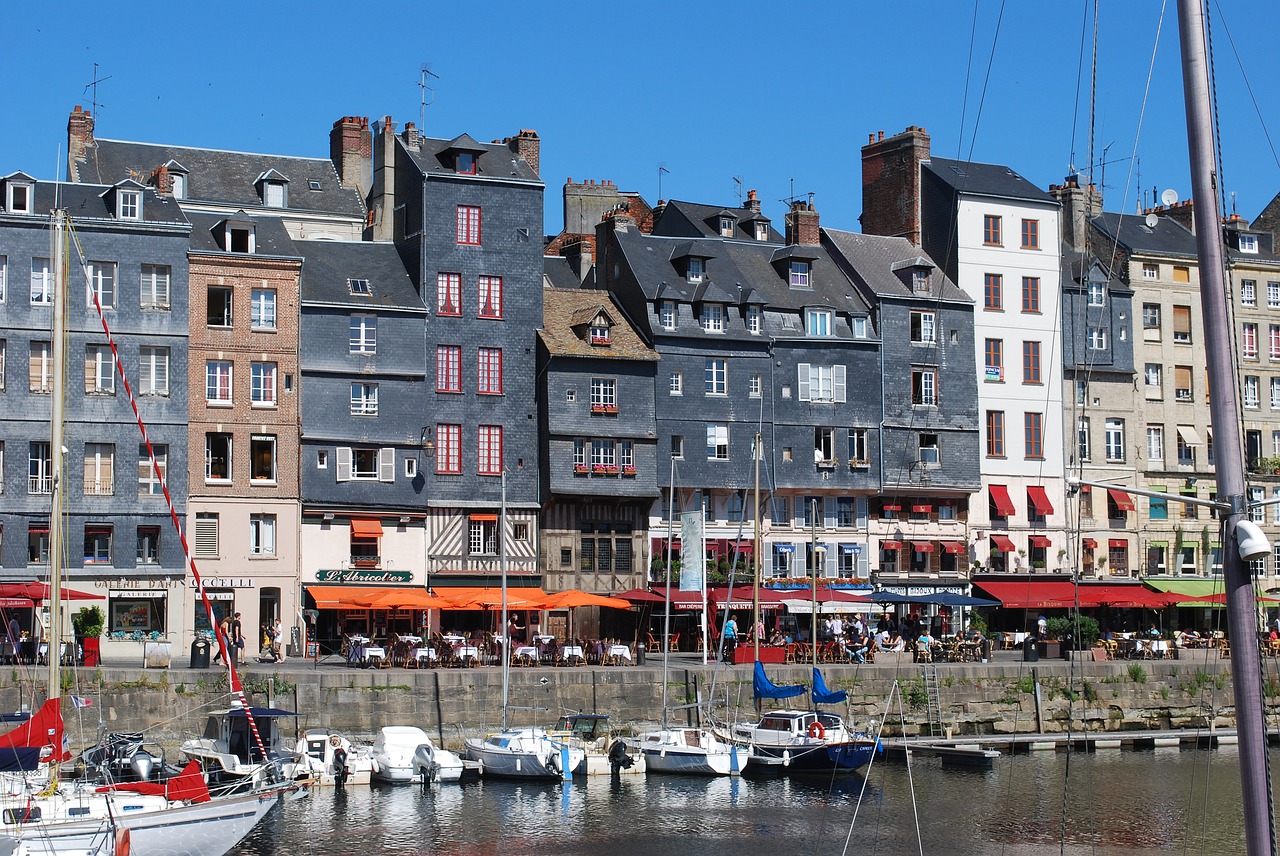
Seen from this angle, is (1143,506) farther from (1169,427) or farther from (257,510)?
(257,510)

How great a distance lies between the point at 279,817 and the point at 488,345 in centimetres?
2542

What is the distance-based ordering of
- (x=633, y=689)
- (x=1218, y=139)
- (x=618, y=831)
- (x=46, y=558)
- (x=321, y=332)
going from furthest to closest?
(x=321, y=332)
(x=46, y=558)
(x=633, y=689)
(x=618, y=831)
(x=1218, y=139)

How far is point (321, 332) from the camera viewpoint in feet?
188

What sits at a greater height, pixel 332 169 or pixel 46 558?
pixel 332 169

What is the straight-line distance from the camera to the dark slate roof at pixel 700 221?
69.2m

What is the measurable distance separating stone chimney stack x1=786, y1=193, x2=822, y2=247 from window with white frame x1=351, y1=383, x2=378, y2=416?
2018 cm

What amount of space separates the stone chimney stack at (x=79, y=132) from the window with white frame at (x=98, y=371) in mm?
12819

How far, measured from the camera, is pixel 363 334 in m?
57.8

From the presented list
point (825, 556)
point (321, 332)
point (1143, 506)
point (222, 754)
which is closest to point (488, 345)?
point (321, 332)

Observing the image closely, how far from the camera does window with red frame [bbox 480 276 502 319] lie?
196ft

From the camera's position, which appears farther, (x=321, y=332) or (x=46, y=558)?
(x=321, y=332)

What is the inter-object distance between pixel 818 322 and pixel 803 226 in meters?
5.86

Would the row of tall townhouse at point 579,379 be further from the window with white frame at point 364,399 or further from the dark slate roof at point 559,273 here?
the dark slate roof at point 559,273

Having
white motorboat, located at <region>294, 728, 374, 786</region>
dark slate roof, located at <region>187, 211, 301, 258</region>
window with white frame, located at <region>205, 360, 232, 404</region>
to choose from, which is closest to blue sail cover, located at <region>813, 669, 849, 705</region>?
white motorboat, located at <region>294, 728, 374, 786</region>
